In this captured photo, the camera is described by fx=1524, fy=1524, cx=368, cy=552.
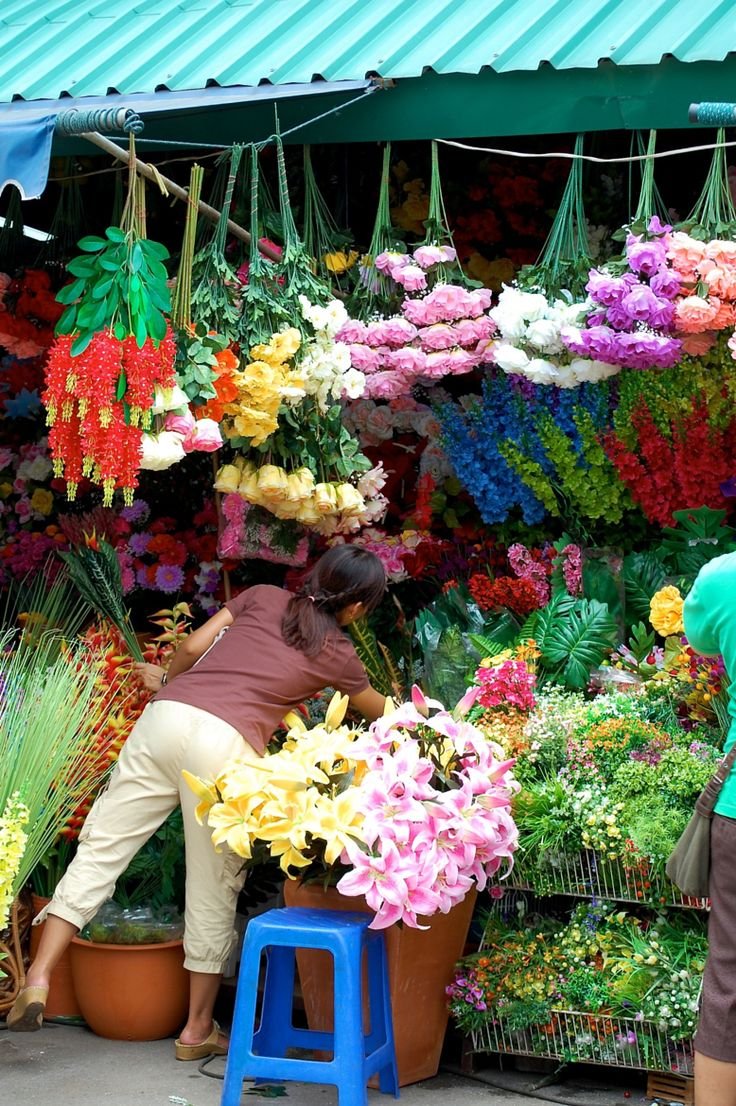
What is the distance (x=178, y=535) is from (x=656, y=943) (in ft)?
8.91

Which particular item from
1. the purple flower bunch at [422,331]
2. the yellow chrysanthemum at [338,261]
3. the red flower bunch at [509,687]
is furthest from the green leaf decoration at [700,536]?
the yellow chrysanthemum at [338,261]

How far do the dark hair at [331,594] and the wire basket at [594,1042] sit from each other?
1.20m

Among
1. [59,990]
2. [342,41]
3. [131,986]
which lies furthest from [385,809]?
[342,41]

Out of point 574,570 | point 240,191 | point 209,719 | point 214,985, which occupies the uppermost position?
point 240,191

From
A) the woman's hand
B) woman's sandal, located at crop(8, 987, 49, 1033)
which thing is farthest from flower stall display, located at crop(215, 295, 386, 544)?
woman's sandal, located at crop(8, 987, 49, 1033)

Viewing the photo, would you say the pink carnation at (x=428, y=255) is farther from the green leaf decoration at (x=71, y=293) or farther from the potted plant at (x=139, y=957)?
the potted plant at (x=139, y=957)

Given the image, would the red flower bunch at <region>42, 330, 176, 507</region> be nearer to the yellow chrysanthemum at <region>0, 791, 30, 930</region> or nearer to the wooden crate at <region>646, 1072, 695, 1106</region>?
the yellow chrysanthemum at <region>0, 791, 30, 930</region>

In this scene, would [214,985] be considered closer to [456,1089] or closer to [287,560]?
[456,1089]

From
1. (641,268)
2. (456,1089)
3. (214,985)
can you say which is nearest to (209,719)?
(214,985)

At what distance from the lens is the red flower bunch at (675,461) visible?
15.5ft

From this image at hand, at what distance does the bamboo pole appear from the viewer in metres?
4.02

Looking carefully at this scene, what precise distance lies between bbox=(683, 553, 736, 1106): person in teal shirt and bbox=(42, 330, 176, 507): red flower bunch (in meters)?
1.46

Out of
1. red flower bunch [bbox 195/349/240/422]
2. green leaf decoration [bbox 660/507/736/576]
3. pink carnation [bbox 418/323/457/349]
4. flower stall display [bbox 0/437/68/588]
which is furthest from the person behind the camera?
flower stall display [bbox 0/437/68/588]

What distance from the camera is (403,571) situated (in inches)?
218
